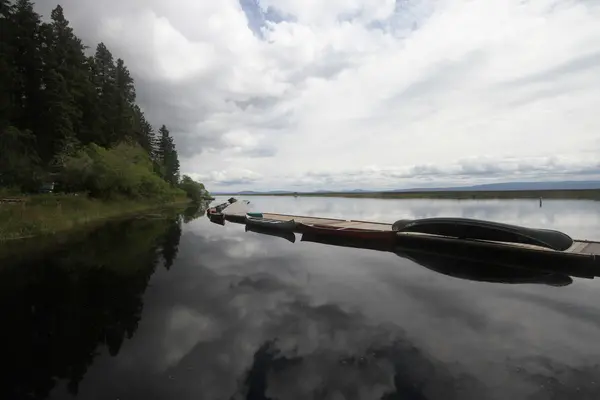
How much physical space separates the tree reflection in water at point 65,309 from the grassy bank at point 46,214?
7.17 metres

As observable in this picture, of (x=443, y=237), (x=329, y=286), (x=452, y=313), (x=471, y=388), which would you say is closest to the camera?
(x=471, y=388)

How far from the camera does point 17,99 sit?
136ft

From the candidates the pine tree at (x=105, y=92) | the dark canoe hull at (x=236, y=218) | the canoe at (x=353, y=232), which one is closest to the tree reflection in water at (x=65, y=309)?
the canoe at (x=353, y=232)

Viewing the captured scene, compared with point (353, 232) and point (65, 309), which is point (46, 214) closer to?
point (65, 309)

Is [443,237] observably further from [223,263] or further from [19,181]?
[19,181]

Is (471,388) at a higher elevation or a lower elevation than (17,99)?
lower

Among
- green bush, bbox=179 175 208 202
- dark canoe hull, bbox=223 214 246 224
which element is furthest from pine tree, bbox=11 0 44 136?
green bush, bbox=179 175 208 202

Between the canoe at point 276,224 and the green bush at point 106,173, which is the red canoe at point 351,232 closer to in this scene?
the canoe at point 276,224

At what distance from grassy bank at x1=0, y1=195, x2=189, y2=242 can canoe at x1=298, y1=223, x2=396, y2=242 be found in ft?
81.5

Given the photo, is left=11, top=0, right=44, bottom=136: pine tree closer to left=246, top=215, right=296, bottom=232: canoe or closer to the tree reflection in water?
the tree reflection in water

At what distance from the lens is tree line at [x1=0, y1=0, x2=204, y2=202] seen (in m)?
36.1

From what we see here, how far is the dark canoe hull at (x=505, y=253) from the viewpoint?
53.1ft

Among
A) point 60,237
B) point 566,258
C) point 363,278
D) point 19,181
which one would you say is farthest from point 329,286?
point 19,181

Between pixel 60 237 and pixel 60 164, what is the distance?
21.8m
